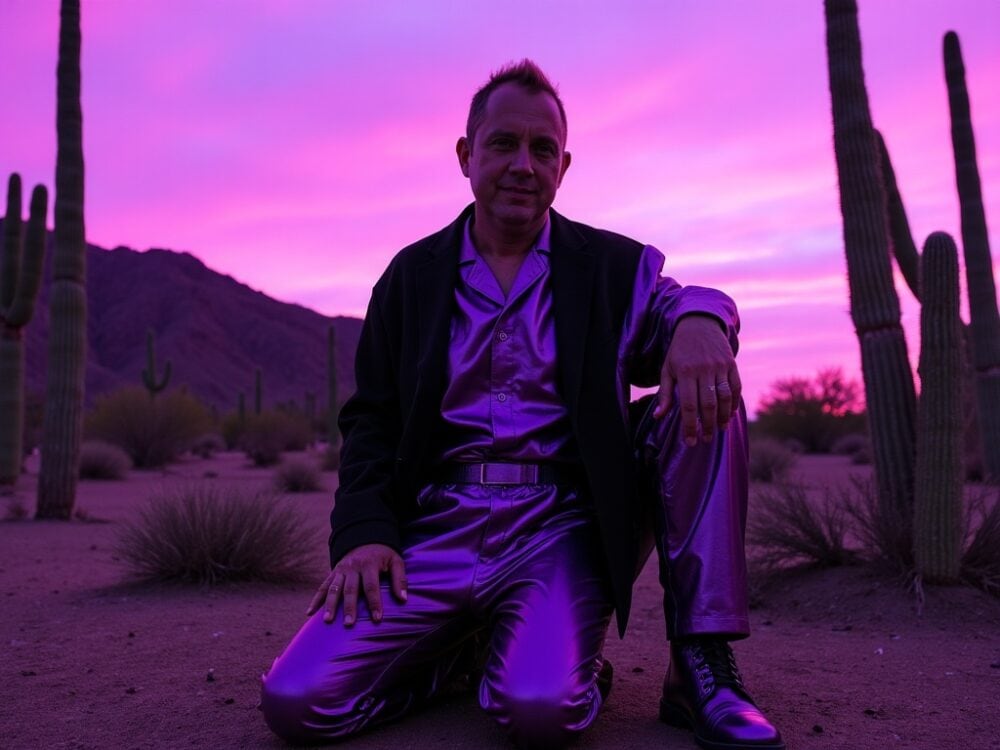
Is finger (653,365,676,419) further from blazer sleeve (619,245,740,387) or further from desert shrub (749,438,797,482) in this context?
desert shrub (749,438,797,482)

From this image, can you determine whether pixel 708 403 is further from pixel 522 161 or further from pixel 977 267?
pixel 977 267

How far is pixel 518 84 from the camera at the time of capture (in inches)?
155

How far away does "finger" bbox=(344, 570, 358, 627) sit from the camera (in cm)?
351

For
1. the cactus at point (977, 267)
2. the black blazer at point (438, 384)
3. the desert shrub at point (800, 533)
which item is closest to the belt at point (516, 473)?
the black blazer at point (438, 384)

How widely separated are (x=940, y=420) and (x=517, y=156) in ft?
10.5

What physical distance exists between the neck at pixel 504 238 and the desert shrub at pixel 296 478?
537 inches

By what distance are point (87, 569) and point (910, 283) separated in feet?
24.5

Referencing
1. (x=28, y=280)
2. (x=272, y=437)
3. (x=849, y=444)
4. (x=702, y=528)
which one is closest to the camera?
(x=702, y=528)

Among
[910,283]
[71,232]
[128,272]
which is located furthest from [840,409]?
[128,272]

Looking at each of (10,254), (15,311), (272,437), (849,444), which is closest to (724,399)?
(15,311)

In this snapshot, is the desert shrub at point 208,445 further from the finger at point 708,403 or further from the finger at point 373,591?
the finger at point 708,403

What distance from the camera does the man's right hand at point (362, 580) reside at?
3.54 metres

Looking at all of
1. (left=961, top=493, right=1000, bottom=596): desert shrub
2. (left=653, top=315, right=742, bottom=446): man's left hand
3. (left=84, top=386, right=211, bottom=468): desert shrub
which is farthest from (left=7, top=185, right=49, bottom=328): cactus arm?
(left=653, top=315, right=742, bottom=446): man's left hand

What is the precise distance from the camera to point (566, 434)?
3.75 metres
